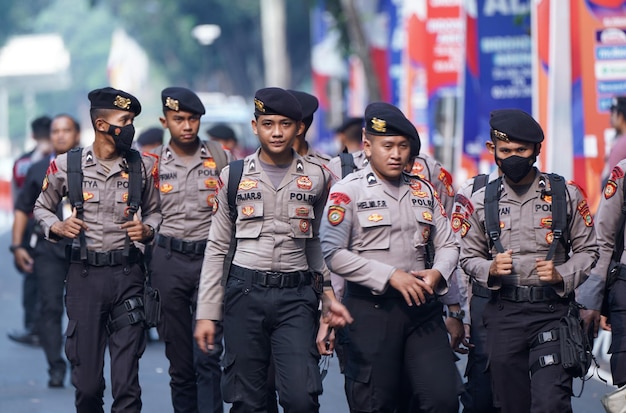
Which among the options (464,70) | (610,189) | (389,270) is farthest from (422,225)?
(464,70)

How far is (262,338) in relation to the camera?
7129 mm

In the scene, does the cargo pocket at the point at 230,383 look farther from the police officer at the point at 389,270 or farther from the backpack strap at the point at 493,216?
the backpack strap at the point at 493,216

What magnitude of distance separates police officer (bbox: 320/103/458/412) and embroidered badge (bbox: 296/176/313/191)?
0.29m

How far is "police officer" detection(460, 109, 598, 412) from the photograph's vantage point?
7.07 metres

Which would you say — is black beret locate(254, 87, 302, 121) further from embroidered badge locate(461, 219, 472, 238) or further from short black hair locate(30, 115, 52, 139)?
short black hair locate(30, 115, 52, 139)

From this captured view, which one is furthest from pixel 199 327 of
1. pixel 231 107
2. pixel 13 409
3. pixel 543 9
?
pixel 231 107

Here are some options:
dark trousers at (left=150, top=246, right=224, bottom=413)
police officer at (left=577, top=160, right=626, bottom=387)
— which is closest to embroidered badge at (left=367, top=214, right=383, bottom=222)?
police officer at (left=577, top=160, right=626, bottom=387)

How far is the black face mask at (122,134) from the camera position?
26.4 feet

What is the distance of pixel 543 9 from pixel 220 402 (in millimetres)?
5949

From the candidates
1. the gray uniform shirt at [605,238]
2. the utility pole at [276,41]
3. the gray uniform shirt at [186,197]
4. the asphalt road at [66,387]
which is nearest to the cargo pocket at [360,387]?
the gray uniform shirt at [605,238]

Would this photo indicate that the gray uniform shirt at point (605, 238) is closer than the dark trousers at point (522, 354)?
No

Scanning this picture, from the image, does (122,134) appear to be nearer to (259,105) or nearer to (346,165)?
(259,105)

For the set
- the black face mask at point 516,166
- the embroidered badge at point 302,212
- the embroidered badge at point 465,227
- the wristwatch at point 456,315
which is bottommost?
the wristwatch at point 456,315

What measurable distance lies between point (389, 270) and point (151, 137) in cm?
670
